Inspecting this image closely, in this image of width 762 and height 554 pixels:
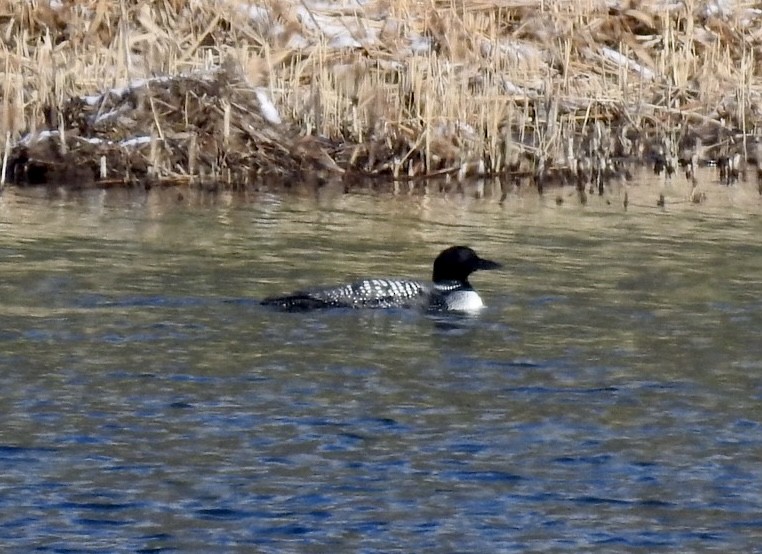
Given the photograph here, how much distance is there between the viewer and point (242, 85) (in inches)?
645

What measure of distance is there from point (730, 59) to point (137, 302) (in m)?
10.3

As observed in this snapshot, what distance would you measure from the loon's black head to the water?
25 cm

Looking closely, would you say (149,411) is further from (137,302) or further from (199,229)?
(199,229)

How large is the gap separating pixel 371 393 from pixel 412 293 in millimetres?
2576

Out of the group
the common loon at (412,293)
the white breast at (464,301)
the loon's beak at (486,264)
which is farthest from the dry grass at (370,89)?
the white breast at (464,301)

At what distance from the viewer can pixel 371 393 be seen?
8156 millimetres

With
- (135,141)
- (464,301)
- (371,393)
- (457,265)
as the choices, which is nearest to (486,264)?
(457,265)

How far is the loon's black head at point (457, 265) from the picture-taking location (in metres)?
10.9

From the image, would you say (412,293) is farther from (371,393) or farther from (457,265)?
(371,393)

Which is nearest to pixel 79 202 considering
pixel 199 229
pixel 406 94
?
pixel 199 229

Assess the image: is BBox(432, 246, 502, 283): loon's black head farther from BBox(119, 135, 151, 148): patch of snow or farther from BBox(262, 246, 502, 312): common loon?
BBox(119, 135, 151, 148): patch of snow

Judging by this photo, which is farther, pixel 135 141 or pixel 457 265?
pixel 135 141

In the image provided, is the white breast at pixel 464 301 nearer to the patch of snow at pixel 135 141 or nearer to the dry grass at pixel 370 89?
the dry grass at pixel 370 89

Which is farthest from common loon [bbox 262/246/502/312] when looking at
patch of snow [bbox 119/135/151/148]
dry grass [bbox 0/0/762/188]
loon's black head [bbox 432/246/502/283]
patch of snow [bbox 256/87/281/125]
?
patch of snow [bbox 256/87/281/125]
